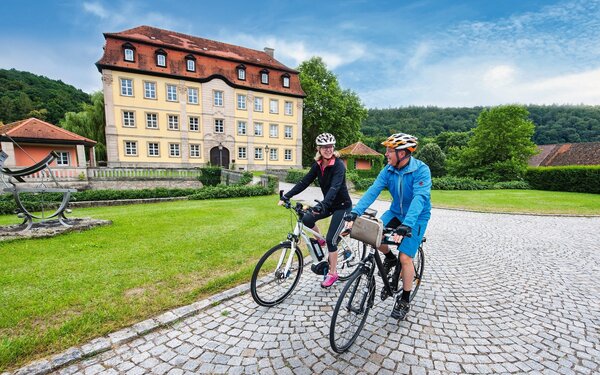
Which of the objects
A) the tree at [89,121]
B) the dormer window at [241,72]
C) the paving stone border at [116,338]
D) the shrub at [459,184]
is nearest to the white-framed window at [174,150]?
the tree at [89,121]

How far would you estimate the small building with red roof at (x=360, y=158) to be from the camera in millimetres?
34312

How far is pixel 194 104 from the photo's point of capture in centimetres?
3247

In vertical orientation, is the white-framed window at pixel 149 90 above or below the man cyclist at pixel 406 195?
above

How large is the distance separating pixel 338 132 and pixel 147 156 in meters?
26.9

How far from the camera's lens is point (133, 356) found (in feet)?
9.18

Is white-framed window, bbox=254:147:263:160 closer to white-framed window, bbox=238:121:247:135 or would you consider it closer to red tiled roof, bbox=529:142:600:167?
white-framed window, bbox=238:121:247:135

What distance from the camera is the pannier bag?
293 cm

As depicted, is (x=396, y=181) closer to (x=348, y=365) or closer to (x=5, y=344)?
(x=348, y=365)

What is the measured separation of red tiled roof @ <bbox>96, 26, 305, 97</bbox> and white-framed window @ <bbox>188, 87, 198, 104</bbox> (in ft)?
4.05

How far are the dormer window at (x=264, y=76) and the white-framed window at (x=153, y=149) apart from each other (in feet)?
49.9

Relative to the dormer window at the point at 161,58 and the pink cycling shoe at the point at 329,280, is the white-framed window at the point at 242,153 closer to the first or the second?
the dormer window at the point at 161,58

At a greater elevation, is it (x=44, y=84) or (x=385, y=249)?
(x=44, y=84)

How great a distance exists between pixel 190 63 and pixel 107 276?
32679 millimetres

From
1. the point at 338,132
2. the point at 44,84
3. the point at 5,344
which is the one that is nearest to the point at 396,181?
the point at 5,344
